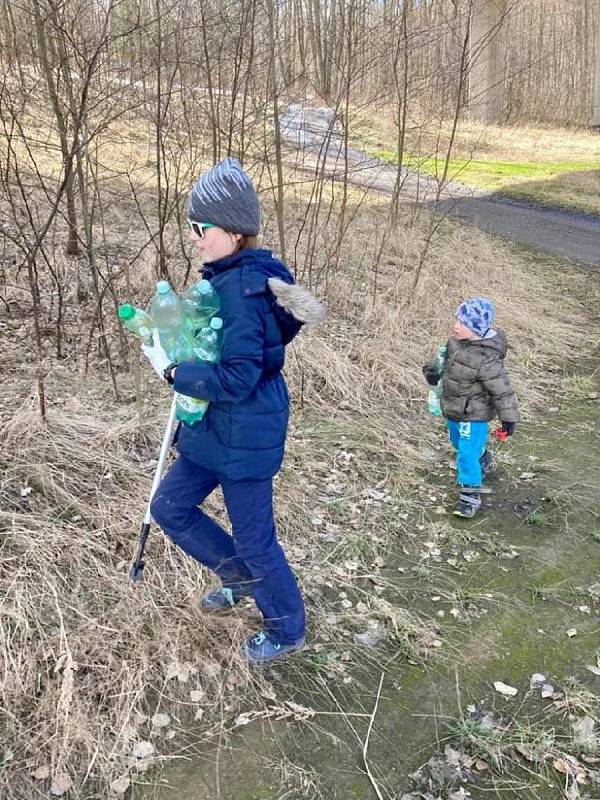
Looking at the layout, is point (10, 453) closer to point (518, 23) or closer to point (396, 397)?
point (396, 397)

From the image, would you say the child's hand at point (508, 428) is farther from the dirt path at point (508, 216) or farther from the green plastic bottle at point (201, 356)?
the dirt path at point (508, 216)

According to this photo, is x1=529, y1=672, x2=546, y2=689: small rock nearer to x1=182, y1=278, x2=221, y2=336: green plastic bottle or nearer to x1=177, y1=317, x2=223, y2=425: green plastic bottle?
x1=177, y1=317, x2=223, y2=425: green plastic bottle

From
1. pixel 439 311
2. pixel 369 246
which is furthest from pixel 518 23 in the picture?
pixel 439 311

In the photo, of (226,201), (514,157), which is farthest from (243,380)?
(514,157)

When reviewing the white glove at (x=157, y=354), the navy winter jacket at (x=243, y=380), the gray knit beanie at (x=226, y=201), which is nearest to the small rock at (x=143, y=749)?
the navy winter jacket at (x=243, y=380)

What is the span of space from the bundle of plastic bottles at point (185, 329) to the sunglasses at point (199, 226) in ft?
0.53

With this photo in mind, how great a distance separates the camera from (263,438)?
2.45m

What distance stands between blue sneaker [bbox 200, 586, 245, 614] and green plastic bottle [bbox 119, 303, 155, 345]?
1240 mm

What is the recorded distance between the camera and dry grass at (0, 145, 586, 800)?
2.54 metres

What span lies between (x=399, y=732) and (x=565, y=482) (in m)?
2.32

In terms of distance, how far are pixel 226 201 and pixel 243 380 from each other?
1.95 feet

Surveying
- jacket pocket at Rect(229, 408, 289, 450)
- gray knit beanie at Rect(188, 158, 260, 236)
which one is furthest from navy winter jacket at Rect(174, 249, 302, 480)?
gray knit beanie at Rect(188, 158, 260, 236)

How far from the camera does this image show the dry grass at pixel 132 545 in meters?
2.54

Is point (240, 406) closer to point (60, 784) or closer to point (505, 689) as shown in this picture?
point (60, 784)
